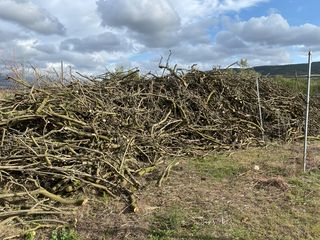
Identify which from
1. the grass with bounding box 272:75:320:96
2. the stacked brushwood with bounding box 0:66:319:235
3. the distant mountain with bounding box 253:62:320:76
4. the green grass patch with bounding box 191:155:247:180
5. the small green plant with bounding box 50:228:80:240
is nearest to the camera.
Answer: the small green plant with bounding box 50:228:80:240

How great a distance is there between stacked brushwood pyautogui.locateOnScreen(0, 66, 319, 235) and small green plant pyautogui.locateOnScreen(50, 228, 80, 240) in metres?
0.31

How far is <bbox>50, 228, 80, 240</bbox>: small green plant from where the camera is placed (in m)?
3.80

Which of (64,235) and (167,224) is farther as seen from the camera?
(167,224)

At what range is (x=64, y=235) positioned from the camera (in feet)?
12.6

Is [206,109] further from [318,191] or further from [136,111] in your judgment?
[318,191]

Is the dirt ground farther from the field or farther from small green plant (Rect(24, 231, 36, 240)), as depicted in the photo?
small green plant (Rect(24, 231, 36, 240))

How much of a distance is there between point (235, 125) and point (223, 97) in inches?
27.1

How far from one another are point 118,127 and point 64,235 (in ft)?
8.93

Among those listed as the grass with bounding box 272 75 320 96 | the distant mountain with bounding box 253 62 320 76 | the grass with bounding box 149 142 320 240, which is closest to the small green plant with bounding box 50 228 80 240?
the grass with bounding box 149 142 320 240

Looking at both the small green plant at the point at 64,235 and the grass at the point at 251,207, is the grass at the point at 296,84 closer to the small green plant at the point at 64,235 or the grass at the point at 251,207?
the grass at the point at 251,207

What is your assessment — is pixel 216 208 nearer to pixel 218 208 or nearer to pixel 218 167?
pixel 218 208

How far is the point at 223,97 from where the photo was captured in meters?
8.52

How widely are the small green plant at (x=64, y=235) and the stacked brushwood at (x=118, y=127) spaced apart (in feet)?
1.00

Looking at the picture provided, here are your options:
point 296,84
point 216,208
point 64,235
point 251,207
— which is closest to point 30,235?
point 64,235
